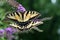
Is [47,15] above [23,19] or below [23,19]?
above

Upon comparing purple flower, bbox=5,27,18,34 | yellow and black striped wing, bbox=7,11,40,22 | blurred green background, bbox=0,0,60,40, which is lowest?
purple flower, bbox=5,27,18,34

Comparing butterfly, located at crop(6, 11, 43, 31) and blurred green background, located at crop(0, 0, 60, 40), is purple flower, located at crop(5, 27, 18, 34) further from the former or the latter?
blurred green background, located at crop(0, 0, 60, 40)

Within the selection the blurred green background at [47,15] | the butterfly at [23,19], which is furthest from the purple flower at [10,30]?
the blurred green background at [47,15]

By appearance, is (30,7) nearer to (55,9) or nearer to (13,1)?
(55,9)

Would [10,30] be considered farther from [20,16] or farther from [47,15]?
[47,15]

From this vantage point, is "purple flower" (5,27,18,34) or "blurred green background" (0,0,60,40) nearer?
"purple flower" (5,27,18,34)

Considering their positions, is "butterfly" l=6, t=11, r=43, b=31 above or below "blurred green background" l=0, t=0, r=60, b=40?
below

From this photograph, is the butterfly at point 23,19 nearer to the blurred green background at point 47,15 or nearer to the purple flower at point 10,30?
the purple flower at point 10,30

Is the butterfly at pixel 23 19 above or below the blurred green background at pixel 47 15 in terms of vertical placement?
below

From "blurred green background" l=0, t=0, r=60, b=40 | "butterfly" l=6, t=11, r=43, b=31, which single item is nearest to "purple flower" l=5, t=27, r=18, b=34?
"butterfly" l=6, t=11, r=43, b=31

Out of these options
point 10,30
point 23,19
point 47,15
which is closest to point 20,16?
point 23,19

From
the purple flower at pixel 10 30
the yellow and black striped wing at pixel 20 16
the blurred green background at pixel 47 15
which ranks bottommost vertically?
the purple flower at pixel 10 30
